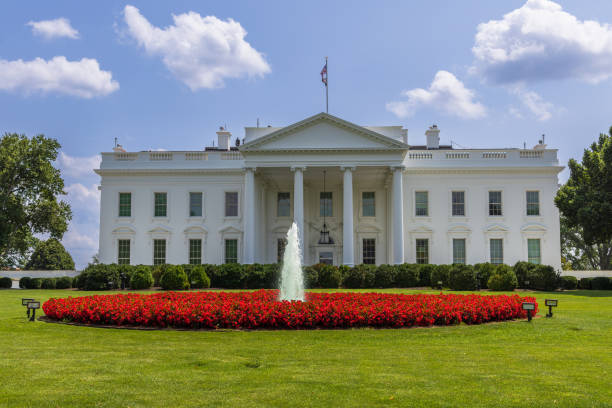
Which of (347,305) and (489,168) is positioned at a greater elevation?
(489,168)

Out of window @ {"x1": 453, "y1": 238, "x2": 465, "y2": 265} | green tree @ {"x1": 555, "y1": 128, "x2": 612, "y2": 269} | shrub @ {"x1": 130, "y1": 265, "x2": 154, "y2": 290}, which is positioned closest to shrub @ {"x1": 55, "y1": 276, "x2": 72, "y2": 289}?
shrub @ {"x1": 130, "y1": 265, "x2": 154, "y2": 290}

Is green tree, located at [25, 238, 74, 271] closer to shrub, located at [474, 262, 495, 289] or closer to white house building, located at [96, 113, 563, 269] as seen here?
white house building, located at [96, 113, 563, 269]

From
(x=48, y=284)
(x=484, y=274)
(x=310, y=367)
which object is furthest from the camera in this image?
(x=48, y=284)

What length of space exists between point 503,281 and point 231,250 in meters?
19.6

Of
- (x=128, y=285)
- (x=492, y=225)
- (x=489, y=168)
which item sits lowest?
A: (x=128, y=285)

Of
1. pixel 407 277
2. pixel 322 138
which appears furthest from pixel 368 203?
pixel 407 277

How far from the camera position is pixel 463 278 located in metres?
28.0

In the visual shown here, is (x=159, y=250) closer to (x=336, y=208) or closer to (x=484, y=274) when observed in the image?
(x=336, y=208)

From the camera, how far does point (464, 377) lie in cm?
826

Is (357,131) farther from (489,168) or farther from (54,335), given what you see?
(54,335)

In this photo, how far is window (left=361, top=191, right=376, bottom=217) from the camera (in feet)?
132

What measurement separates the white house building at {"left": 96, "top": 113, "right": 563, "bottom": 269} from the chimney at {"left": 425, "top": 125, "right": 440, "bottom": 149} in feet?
17.6

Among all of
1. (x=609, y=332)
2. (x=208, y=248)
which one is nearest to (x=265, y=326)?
(x=609, y=332)

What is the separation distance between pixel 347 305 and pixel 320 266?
59.2 feet
